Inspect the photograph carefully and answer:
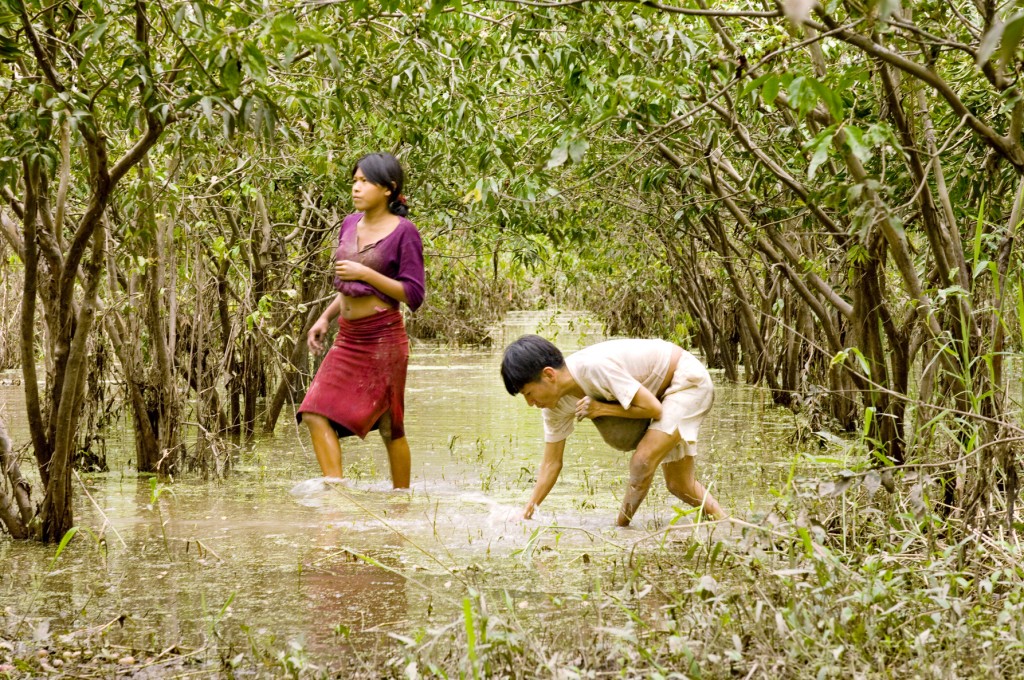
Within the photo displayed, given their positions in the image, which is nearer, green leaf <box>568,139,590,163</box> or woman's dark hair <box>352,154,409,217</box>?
green leaf <box>568,139,590,163</box>

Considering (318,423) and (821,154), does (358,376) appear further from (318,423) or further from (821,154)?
(821,154)

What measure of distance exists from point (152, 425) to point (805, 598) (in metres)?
5.30

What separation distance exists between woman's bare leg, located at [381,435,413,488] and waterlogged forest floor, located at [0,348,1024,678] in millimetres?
91

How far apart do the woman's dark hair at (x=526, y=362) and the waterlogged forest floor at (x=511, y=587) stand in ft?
2.23

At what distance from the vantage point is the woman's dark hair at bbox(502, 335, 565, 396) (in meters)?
4.89

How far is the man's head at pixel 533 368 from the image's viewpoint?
4.89m

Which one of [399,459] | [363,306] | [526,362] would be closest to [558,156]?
[526,362]

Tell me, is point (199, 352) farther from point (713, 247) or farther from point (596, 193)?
point (713, 247)

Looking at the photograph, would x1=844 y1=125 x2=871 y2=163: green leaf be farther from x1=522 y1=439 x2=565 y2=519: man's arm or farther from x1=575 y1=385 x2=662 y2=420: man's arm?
x1=522 y1=439 x2=565 y2=519: man's arm

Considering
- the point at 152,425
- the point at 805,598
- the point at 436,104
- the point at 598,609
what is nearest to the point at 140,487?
the point at 152,425

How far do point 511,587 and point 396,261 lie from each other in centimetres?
221

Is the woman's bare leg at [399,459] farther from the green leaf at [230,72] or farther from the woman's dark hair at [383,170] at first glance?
the green leaf at [230,72]

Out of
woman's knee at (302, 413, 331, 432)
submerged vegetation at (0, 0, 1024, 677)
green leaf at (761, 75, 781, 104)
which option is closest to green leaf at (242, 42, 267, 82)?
submerged vegetation at (0, 0, 1024, 677)

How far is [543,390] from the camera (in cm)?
499
